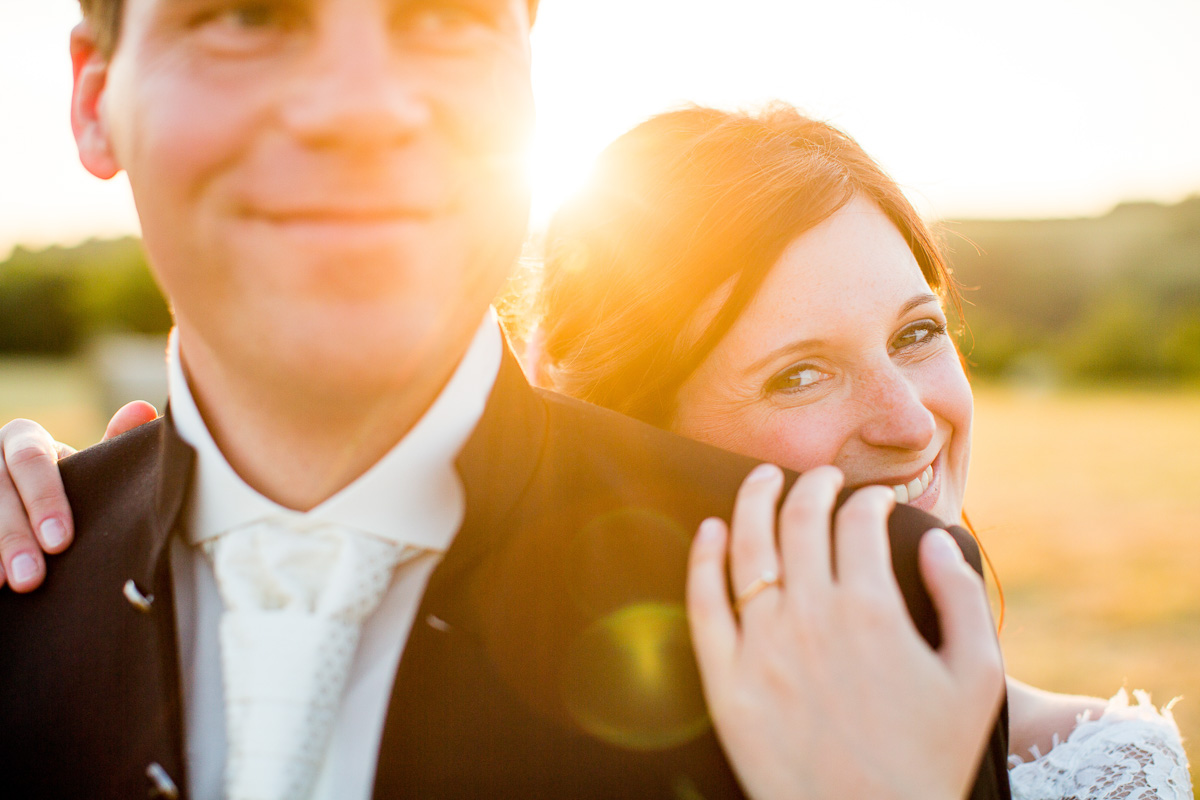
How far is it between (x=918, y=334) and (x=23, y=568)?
95.9 inches

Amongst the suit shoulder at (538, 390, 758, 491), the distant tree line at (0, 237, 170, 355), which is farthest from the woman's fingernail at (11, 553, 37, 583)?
the distant tree line at (0, 237, 170, 355)

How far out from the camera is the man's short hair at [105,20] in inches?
56.2

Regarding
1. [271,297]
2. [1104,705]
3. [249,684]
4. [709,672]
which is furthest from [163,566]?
[1104,705]

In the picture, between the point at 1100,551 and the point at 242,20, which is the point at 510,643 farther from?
the point at 1100,551

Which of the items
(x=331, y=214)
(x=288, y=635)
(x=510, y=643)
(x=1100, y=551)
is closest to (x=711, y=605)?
(x=510, y=643)

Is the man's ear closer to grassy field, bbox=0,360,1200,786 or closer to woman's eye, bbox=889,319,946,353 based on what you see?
woman's eye, bbox=889,319,946,353

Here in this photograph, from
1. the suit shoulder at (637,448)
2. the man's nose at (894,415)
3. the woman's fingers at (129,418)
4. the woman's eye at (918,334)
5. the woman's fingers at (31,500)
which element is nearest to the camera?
the suit shoulder at (637,448)

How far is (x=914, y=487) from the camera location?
2422 mm

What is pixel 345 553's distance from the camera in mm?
1498

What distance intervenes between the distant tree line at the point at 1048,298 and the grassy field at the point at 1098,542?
10918 mm

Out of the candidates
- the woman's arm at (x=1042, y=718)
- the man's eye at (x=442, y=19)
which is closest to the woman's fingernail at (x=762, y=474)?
the man's eye at (x=442, y=19)

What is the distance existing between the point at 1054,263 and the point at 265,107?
5646 centimetres

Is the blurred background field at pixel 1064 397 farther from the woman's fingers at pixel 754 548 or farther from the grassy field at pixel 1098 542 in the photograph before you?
the woman's fingers at pixel 754 548

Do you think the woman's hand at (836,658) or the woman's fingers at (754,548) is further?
the woman's fingers at (754,548)
